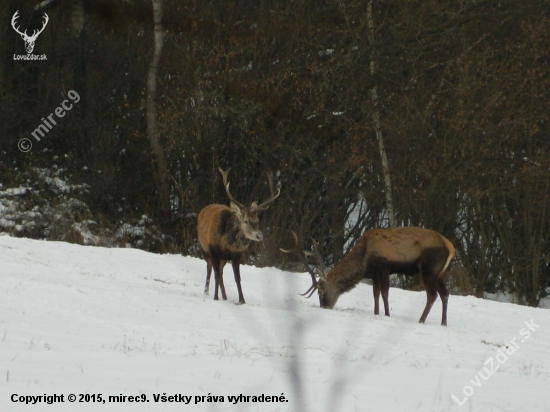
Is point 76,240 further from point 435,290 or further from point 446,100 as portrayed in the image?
point 435,290

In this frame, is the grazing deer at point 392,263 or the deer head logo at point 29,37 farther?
the deer head logo at point 29,37

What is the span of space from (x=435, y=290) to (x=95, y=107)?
12659mm

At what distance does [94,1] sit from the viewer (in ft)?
75.2

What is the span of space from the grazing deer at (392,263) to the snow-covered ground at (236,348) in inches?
15.2

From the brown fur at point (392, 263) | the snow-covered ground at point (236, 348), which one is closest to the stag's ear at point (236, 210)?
the snow-covered ground at point (236, 348)

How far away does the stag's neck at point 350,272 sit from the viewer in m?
12.4

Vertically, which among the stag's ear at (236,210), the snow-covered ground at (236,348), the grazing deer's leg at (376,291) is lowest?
the grazing deer's leg at (376,291)

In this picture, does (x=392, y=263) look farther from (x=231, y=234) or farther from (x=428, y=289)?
(x=231, y=234)

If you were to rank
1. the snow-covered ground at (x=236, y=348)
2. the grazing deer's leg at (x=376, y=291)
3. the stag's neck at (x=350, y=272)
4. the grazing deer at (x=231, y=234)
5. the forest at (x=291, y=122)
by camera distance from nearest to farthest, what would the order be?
the snow-covered ground at (x=236, y=348)
the grazing deer at (x=231, y=234)
the grazing deer's leg at (x=376, y=291)
the stag's neck at (x=350, y=272)
the forest at (x=291, y=122)

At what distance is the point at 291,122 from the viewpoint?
2127 centimetres

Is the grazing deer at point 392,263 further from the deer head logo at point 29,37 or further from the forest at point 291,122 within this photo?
the deer head logo at point 29,37

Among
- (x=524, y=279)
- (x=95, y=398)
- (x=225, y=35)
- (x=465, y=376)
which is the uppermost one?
(x=225, y=35)

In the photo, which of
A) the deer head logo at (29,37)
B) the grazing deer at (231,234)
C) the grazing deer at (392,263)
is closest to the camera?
the grazing deer at (231,234)

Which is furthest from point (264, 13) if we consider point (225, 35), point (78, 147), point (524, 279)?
point (524, 279)
